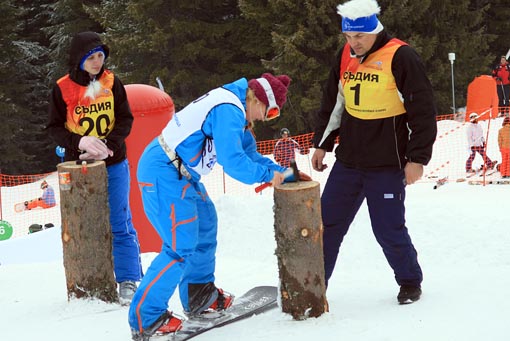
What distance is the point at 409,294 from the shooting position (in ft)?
13.4

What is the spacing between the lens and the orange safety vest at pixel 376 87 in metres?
3.84

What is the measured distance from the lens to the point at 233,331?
3932 mm

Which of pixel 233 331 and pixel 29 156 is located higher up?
pixel 233 331

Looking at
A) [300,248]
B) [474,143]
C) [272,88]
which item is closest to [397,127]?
[272,88]

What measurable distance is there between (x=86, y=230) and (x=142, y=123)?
3387mm

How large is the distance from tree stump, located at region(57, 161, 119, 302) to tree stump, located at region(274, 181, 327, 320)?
1.42 metres

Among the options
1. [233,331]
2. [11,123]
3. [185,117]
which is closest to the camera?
[185,117]

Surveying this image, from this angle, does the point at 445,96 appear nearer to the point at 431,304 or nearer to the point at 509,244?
the point at 509,244

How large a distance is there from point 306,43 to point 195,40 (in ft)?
15.0

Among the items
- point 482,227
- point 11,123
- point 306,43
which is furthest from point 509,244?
point 11,123

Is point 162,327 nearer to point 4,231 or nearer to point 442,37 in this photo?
point 4,231

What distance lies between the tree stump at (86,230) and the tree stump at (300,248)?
142 centimetres

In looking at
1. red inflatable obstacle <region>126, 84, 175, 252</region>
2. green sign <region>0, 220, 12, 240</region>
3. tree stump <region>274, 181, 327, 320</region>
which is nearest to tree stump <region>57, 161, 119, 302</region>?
tree stump <region>274, 181, 327, 320</region>

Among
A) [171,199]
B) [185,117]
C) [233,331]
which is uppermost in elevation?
[185,117]
